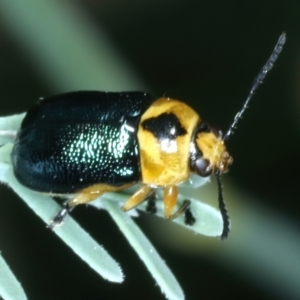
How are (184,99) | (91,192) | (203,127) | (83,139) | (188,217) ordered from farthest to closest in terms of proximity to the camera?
(184,99)
(203,127)
(83,139)
(91,192)
(188,217)

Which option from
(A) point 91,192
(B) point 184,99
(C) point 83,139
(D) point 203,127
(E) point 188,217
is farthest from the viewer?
(B) point 184,99

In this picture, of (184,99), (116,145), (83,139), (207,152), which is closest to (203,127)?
(207,152)

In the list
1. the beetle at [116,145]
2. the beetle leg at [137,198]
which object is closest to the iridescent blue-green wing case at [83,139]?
the beetle at [116,145]

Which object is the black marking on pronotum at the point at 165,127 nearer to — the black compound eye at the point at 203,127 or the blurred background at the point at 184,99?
the black compound eye at the point at 203,127

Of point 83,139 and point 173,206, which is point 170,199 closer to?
point 173,206

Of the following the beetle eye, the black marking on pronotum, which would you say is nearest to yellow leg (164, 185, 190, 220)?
the beetle eye

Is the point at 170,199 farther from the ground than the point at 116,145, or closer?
closer

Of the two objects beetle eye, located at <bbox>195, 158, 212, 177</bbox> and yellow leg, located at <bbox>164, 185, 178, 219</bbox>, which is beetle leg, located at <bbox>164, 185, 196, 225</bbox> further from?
beetle eye, located at <bbox>195, 158, 212, 177</bbox>

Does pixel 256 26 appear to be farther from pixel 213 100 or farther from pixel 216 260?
pixel 216 260
